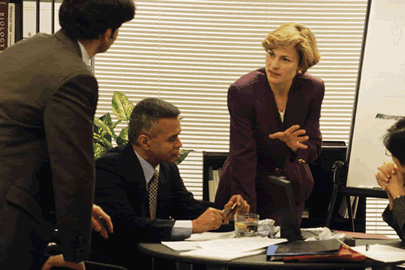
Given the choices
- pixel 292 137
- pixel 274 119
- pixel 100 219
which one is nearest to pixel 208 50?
pixel 274 119

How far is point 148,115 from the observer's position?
89.7 inches

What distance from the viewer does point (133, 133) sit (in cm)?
230

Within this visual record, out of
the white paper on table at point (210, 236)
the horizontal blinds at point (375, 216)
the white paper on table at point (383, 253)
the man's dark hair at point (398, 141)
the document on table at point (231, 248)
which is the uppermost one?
the man's dark hair at point (398, 141)

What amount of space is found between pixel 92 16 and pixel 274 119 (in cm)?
126

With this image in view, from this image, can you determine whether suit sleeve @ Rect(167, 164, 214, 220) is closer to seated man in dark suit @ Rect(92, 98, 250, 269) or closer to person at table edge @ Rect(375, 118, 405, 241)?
seated man in dark suit @ Rect(92, 98, 250, 269)

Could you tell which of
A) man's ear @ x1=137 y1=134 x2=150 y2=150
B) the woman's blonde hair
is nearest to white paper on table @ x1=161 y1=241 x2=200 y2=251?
man's ear @ x1=137 y1=134 x2=150 y2=150

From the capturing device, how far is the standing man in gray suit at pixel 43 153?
145 cm

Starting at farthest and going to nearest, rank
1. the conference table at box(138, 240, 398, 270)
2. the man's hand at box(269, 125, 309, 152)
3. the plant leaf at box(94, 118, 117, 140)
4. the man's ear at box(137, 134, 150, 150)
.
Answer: the plant leaf at box(94, 118, 117, 140)
the man's hand at box(269, 125, 309, 152)
the man's ear at box(137, 134, 150, 150)
the conference table at box(138, 240, 398, 270)

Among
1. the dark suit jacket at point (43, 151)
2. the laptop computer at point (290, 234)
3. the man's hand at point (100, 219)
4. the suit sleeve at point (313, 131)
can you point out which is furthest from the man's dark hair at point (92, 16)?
the suit sleeve at point (313, 131)

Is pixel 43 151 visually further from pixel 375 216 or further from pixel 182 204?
pixel 375 216

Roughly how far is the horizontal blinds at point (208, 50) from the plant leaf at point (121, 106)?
795 mm

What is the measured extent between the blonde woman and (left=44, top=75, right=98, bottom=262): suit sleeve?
1.10 meters

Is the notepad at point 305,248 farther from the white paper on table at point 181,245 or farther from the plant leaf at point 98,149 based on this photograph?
the plant leaf at point 98,149

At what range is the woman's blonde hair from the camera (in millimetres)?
2482
